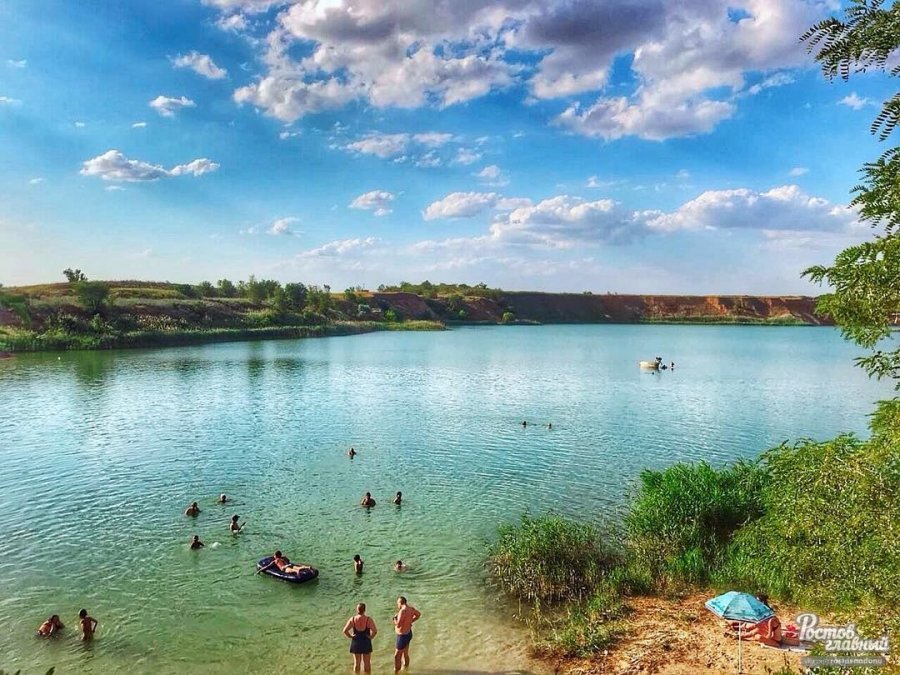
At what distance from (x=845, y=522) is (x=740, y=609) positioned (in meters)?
5.98

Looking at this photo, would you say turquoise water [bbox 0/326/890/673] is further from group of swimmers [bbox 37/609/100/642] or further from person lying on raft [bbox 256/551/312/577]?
person lying on raft [bbox 256/551/312/577]

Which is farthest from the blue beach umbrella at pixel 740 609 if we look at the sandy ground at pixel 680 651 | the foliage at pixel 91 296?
the foliage at pixel 91 296

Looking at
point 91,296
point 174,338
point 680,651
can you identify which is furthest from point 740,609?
point 91,296

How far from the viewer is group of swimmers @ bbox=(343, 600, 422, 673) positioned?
14.2m

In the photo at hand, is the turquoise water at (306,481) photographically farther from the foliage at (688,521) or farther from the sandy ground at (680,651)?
the foliage at (688,521)

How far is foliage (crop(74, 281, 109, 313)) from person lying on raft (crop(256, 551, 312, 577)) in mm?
106321

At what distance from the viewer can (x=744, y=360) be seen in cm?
8681

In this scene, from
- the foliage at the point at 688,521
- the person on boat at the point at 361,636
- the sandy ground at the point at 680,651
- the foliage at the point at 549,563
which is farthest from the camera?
the foliage at the point at 688,521

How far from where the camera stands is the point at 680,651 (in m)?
14.0

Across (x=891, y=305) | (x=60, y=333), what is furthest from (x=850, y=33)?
(x=60, y=333)

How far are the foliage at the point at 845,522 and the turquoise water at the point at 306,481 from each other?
7.91 m

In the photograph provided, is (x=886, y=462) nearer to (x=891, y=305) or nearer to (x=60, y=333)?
(x=891, y=305)

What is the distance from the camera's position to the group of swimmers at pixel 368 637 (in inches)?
560

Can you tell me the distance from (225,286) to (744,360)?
151m
